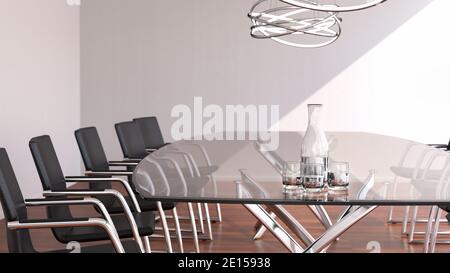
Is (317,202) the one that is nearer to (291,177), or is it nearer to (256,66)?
(291,177)

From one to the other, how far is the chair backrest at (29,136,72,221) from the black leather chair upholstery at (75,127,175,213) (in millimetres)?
509

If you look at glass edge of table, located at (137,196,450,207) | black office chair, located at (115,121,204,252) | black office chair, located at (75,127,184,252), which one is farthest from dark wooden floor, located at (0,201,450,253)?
glass edge of table, located at (137,196,450,207)

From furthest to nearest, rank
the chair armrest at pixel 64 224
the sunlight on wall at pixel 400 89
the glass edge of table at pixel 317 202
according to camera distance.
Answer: the sunlight on wall at pixel 400 89, the chair armrest at pixel 64 224, the glass edge of table at pixel 317 202

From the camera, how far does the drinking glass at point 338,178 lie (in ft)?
11.7

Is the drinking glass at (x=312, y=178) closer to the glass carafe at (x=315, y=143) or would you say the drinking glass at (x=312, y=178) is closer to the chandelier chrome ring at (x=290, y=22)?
the glass carafe at (x=315, y=143)

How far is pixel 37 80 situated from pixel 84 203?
424cm

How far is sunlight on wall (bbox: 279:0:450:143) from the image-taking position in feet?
30.8

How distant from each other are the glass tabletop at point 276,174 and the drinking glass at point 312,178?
0.03 metres

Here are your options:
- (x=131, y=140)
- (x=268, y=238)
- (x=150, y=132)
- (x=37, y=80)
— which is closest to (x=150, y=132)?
(x=150, y=132)

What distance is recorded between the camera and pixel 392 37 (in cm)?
942

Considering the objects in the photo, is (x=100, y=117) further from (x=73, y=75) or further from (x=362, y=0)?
(x=362, y=0)

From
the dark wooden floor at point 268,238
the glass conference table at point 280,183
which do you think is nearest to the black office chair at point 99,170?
the glass conference table at point 280,183

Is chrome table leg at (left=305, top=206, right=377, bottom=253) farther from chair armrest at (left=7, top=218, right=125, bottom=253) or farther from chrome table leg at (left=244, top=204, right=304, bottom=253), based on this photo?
chair armrest at (left=7, top=218, right=125, bottom=253)
